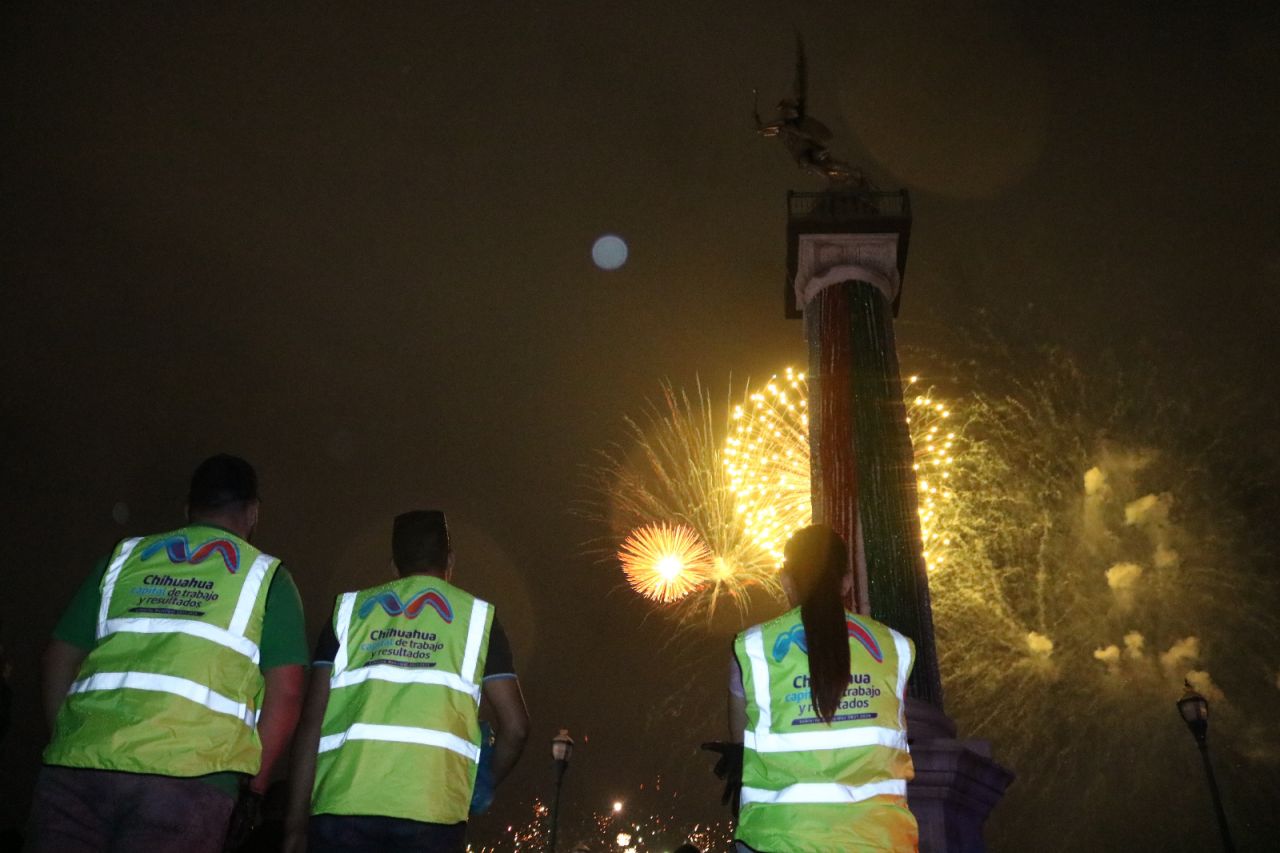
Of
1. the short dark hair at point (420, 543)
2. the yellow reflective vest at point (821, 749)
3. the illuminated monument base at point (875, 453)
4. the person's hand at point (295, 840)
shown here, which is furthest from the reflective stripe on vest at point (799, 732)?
the illuminated monument base at point (875, 453)

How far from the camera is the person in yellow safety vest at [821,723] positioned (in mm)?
3475

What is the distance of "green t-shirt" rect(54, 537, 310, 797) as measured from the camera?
152 inches

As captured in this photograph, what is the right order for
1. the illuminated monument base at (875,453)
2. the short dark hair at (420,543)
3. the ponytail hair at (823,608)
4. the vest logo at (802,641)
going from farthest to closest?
the illuminated monument base at (875,453) < the short dark hair at (420,543) < the vest logo at (802,641) < the ponytail hair at (823,608)

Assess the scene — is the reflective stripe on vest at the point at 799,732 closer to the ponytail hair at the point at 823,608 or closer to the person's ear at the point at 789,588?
the ponytail hair at the point at 823,608

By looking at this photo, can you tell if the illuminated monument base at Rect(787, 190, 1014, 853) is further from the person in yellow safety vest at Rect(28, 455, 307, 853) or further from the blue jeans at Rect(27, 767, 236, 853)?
the blue jeans at Rect(27, 767, 236, 853)

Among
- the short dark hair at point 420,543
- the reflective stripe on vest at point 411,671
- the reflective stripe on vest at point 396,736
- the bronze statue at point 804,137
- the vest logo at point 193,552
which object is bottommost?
the reflective stripe on vest at point 396,736

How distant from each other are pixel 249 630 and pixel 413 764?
2.88ft

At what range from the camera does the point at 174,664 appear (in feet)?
11.9

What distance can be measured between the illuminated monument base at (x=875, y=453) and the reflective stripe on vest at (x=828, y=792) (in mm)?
6065

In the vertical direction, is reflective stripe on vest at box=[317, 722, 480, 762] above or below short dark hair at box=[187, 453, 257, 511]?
below

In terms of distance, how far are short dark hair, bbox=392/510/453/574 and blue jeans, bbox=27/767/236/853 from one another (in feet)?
4.28

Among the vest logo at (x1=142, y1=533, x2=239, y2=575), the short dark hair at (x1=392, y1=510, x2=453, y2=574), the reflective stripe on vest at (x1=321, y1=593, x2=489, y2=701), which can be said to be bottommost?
the reflective stripe on vest at (x1=321, y1=593, x2=489, y2=701)

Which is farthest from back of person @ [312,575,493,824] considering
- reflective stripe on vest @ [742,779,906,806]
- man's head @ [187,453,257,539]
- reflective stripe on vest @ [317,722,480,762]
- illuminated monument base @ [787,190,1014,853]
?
illuminated monument base @ [787,190,1014,853]

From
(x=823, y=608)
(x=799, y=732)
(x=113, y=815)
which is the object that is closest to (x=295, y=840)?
(x=113, y=815)
